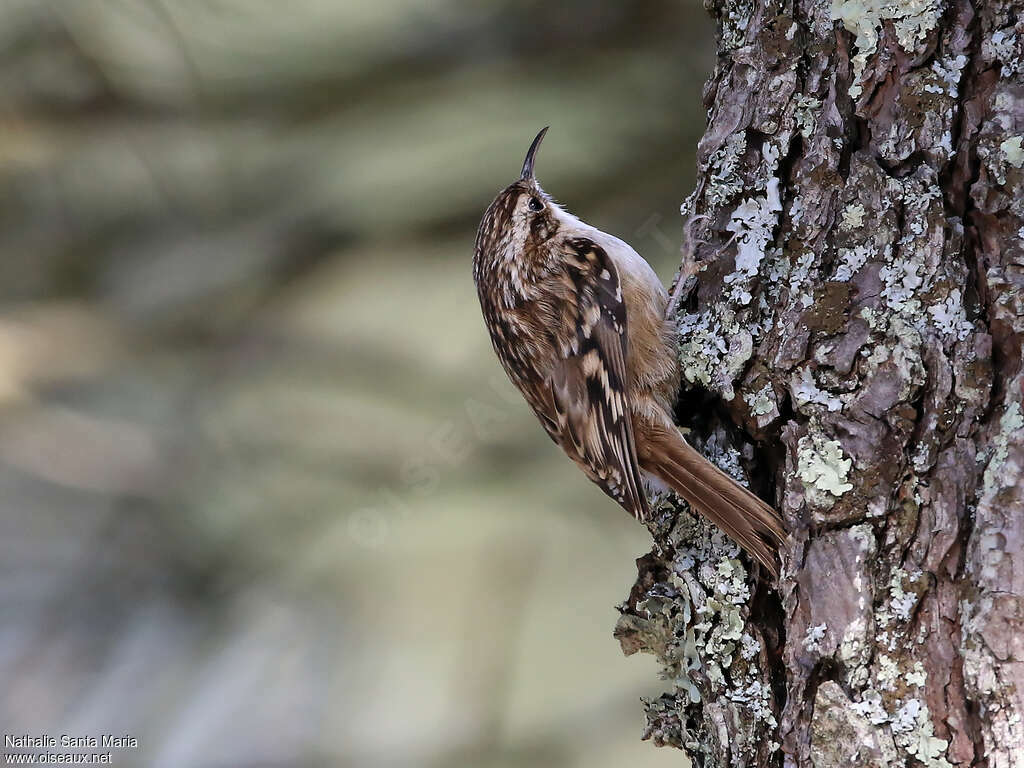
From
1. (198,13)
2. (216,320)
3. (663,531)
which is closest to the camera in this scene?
(663,531)

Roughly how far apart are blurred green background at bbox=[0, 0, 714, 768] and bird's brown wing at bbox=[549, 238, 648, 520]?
2.27 ft

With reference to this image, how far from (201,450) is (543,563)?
102cm

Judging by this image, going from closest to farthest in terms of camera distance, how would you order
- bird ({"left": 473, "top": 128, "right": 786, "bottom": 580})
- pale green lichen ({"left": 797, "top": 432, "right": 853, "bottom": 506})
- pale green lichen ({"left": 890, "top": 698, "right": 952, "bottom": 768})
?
pale green lichen ({"left": 890, "top": 698, "right": 952, "bottom": 768})
pale green lichen ({"left": 797, "top": 432, "right": 853, "bottom": 506})
bird ({"left": 473, "top": 128, "right": 786, "bottom": 580})

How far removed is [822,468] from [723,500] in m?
0.14

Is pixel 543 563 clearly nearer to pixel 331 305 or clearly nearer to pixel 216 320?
pixel 331 305

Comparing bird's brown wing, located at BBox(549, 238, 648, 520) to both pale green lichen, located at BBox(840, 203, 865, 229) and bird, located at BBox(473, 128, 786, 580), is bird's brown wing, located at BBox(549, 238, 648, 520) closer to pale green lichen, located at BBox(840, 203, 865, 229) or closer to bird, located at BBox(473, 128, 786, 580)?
bird, located at BBox(473, 128, 786, 580)

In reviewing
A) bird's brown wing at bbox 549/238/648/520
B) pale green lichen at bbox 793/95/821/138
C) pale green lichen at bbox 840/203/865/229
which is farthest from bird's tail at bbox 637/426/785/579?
pale green lichen at bbox 793/95/821/138

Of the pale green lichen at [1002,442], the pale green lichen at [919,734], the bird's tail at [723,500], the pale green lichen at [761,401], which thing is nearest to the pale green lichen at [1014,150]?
the pale green lichen at [1002,442]

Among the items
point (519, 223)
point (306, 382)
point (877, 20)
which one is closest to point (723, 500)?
point (877, 20)

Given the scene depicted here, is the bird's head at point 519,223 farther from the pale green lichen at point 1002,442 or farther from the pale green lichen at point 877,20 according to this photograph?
the pale green lichen at point 1002,442

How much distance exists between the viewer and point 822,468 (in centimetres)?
119

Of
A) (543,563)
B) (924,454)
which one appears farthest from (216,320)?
(924,454)

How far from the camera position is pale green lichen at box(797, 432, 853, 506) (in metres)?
1.18

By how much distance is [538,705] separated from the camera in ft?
8.77
